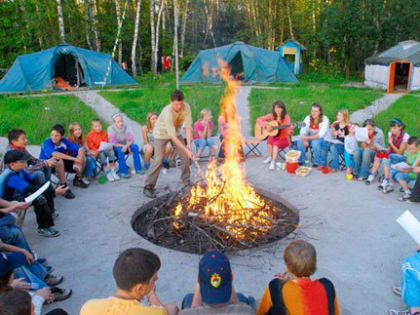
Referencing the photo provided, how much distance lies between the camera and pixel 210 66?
21375 millimetres

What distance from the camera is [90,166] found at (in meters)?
6.23

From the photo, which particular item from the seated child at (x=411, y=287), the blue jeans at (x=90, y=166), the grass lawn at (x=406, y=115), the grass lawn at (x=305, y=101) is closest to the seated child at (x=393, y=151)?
the seated child at (x=411, y=287)

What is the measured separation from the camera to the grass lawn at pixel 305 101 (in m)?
11.6

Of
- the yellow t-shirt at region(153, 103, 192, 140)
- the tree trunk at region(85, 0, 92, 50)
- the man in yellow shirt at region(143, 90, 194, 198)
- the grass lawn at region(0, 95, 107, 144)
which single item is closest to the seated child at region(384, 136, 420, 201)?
the man in yellow shirt at region(143, 90, 194, 198)

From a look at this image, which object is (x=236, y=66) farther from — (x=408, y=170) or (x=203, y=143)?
(x=408, y=170)

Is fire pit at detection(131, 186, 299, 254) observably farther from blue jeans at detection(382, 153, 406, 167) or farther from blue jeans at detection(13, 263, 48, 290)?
blue jeans at detection(382, 153, 406, 167)

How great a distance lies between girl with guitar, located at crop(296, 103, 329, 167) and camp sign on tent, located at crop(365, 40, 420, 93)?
45.3 ft

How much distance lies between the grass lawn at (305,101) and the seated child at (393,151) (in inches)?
191

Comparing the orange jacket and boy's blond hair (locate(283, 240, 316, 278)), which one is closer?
boy's blond hair (locate(283, 240, 316, 278))

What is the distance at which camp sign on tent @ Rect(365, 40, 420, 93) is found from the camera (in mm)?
18234

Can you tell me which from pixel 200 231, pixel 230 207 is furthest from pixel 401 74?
pixel 200 231

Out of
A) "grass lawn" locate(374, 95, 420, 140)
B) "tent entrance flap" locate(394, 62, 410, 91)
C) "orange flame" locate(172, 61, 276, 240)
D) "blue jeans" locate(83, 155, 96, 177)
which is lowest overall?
"orange flame" locate(172, 61, 276, 240)

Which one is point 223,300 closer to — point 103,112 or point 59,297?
point 59,297

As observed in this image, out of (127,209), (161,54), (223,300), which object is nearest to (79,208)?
(127,209)
